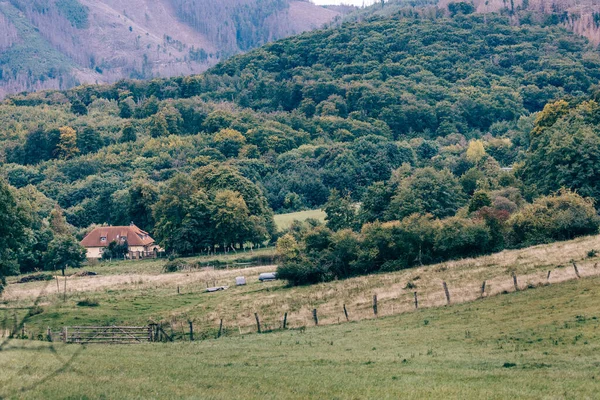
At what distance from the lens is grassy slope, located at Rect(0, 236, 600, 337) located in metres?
41.4

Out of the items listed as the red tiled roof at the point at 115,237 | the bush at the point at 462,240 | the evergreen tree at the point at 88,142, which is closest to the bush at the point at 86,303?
the bush at the point at 462,240

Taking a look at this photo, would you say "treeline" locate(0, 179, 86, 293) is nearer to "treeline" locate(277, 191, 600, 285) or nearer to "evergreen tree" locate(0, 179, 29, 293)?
"evergreen tree" locate(0, 179, 29, 293)

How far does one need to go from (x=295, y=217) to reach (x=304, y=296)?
64.5 meters

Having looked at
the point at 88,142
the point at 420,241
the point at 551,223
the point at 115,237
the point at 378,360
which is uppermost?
the point at 88,142

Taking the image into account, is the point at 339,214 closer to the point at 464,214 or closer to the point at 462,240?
the point at 464,214

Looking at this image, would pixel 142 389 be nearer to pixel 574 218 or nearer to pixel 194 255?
pixel 574 218

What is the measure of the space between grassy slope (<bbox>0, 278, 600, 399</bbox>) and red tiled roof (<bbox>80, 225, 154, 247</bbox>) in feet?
215

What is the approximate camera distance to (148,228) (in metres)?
112

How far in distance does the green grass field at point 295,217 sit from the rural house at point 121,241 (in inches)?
637

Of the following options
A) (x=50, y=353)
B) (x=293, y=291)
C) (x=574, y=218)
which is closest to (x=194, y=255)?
(x=293, y=291)

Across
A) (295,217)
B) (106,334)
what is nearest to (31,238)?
(106,334)

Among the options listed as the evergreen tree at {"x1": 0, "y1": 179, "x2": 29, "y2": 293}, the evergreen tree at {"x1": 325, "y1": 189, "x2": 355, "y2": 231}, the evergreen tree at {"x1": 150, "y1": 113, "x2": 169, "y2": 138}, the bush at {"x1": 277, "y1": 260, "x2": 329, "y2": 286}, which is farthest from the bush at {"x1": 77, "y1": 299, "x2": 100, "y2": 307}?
the evergreen tree at {"x1": 150, "y1": 113, "x2": 169, "y2": 138}

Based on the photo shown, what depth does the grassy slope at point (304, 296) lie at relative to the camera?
136ft

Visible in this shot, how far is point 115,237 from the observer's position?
334 ft
